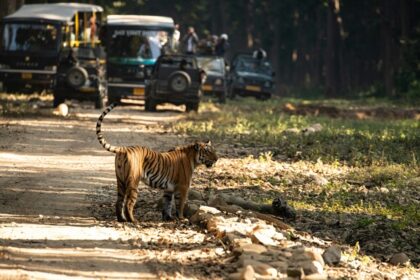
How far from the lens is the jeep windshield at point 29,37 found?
124 feet

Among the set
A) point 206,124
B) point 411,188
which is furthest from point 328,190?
point 206,124

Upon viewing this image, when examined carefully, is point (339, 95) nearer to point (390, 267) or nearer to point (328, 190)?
point (328, 190)

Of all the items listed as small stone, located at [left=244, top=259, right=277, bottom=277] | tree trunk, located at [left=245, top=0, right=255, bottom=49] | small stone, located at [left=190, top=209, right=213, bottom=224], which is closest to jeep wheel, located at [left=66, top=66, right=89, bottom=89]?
small stone, located at [left=190, top=209, right=213, bottom=224]

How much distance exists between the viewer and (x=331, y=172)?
1956 cm

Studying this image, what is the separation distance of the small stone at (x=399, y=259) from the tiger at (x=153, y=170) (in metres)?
2.41

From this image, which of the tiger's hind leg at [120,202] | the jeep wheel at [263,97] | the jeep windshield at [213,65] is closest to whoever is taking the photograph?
the tiger's hind leg at [120,202]

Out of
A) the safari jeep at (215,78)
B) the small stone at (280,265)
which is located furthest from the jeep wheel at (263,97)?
the small stone at (280,265)

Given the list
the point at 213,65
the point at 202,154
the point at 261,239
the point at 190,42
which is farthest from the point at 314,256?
the point at 190,42

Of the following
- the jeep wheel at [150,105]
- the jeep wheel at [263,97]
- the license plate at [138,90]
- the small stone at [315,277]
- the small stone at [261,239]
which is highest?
the small stone at [315,277]

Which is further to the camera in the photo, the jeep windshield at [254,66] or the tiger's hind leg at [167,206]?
→ the jeep windshield at [254,66]

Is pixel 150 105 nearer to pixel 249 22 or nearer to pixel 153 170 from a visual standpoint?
pixel 153 170

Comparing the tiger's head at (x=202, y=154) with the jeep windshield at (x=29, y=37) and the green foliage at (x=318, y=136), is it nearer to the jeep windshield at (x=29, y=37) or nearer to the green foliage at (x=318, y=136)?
the green foliage at (x=318, y=136)

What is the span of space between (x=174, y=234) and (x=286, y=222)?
2243mm

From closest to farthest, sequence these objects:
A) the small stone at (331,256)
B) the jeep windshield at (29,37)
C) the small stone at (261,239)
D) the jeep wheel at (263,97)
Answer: the small stone at (331,256) → the small stone at (261,239) → the jeep windshield at (29,37) → the jeep wheel at (263,97)
